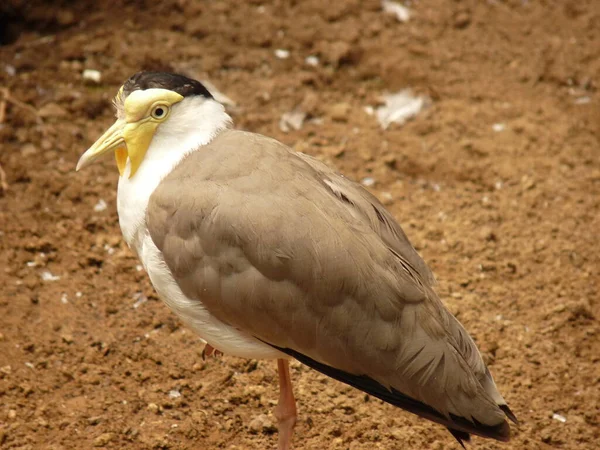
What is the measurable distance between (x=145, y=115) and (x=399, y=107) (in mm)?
2844

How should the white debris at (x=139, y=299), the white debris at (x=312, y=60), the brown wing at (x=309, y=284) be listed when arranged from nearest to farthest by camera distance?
the brown wing at (x=309, y=284), the white debris at (x=139, y=299), the white debris at (x=312, y=60)

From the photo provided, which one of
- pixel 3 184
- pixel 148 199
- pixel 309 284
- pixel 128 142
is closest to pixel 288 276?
pixel 309 284

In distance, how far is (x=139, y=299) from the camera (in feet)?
15.5

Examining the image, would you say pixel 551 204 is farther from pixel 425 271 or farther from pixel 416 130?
pixel 425 271

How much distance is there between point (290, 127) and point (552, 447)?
2.89 metres

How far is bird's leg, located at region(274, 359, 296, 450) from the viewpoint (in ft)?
12.6

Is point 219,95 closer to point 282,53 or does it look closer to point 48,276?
point 282,53

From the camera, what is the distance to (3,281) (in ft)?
15.4

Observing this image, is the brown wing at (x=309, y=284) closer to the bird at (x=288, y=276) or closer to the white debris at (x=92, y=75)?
the bird at (x=288, y=276)

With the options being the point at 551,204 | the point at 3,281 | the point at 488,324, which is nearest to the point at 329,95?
the point at 551,204

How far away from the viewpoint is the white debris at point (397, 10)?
271 inches

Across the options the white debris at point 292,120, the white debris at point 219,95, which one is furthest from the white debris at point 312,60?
the white debris at point 219,95

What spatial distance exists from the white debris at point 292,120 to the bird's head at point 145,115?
7.04 feet

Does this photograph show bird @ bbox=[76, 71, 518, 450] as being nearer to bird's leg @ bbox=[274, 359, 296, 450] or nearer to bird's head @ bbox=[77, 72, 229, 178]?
bird's head @ bbox=[77, 72, 229, 178]
